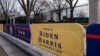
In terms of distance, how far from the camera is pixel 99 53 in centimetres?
465

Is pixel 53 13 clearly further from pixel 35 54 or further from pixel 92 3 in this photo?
pixel 35 54

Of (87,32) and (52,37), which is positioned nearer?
(87,32)

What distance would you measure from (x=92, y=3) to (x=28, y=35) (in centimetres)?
489

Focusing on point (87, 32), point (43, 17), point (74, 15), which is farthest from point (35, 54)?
point (43, 17)

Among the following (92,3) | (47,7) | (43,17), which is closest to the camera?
(92,3)

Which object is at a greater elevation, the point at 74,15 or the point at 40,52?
the point at 74,15

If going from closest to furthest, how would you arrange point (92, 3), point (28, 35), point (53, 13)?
point (28, 35), point (92, 3), point (53, 13)

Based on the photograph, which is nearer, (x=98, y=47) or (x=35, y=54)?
(x=98, y=47)

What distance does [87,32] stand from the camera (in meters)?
4.96

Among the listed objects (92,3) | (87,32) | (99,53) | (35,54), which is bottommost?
(35,54)

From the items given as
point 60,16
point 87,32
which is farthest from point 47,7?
point 87,32

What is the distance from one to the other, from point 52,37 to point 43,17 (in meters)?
25.4

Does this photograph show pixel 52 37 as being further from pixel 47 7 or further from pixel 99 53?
pixel 47 7

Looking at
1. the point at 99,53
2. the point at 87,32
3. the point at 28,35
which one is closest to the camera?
the point at 99,53
